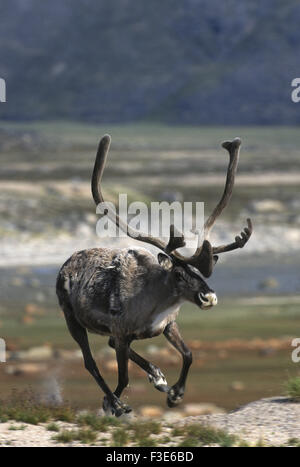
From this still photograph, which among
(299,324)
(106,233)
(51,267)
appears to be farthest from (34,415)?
(106,233)

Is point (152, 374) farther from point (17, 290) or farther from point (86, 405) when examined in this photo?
point (17, 290)

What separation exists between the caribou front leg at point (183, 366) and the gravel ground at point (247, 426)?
0.39 m

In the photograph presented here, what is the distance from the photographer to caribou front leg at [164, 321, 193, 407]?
10.2 meters

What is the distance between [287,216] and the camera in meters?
43.8

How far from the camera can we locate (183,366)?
10.3m

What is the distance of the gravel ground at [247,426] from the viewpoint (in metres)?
9.94

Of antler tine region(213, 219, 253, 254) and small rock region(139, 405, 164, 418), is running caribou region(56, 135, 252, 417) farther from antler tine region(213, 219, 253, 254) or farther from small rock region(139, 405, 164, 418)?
small rock region(139, 405, 164, 418)

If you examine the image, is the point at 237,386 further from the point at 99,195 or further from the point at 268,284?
the point at 268,284

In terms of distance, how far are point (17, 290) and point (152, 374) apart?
52.6 ft

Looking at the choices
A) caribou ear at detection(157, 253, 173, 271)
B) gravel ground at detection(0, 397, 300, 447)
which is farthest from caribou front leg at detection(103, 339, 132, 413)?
caribou ear at detection(157, 253, 173, 271)

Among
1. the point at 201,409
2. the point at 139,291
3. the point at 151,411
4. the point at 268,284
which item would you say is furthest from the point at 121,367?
the point at 268,284

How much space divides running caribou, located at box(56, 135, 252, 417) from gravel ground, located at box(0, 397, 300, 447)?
23.8 inches

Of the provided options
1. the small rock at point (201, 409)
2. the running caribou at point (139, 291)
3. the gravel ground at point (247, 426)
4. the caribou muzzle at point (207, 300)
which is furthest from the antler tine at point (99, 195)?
the small rock at point (201, 409)

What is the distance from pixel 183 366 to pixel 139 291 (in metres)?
0.72
